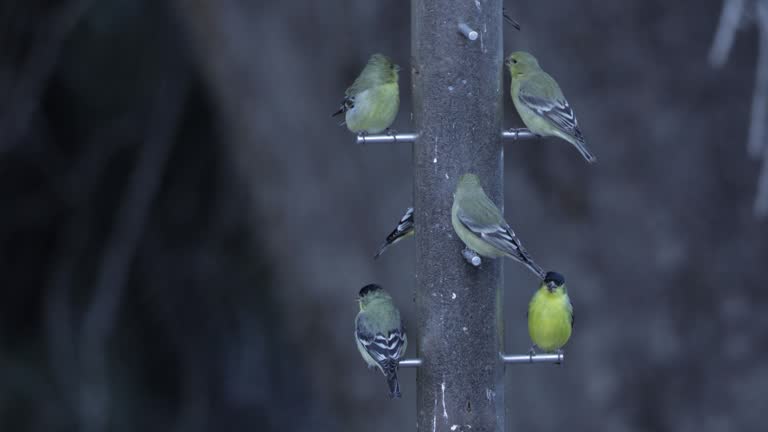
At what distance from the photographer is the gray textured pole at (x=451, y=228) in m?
5.14

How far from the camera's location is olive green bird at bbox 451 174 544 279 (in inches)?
191

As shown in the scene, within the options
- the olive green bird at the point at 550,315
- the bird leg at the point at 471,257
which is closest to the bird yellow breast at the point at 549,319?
the olive green bird at the point at 550,315

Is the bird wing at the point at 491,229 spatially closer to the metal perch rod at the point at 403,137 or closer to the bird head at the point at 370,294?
the metal perch rod at the point at 403,137

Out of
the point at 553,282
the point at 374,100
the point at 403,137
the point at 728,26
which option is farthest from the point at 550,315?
the point at 728,26

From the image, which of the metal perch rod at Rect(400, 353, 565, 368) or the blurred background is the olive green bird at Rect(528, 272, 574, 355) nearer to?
the metal perch rod at Rect(400, 353, 565, 368)

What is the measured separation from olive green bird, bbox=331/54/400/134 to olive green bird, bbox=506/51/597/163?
53 cm

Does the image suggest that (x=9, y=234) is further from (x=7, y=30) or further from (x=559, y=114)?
(x=559, y=114)

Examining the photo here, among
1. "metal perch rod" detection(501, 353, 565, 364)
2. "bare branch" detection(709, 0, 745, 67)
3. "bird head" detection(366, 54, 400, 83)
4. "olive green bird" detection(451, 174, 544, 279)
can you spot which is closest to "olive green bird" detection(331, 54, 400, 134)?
"bird head" detection(366, 54, 400, 83)

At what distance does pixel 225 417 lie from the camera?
1030 centimetres

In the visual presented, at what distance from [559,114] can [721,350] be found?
2.40 metres

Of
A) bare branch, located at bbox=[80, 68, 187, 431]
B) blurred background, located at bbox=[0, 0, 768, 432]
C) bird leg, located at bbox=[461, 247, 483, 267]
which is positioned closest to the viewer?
bird leg, located at bbox=[461, 247, 483, 267]

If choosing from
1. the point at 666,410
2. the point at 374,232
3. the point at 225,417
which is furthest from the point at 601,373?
the point at 225,417

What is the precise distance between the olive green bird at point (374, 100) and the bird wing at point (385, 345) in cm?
85

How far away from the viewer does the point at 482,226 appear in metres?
4.87
